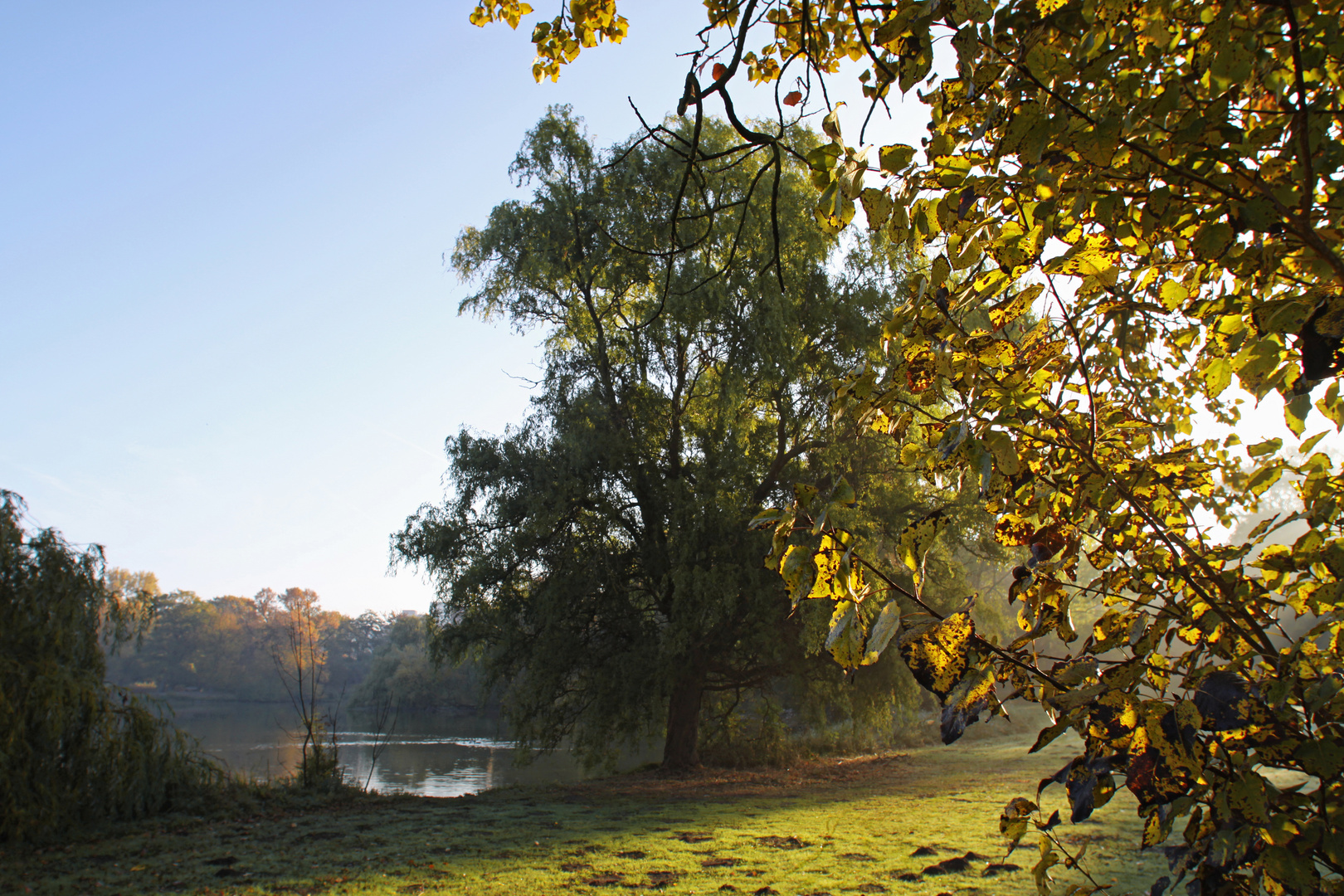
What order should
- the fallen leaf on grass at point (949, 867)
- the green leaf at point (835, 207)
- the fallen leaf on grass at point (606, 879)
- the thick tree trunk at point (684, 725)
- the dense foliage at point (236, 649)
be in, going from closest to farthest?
1. the green leaf at point (835, 207)
2. the fallen leaf on grass at point (949, 867)
3. the fallen leaf on grass at point (606, 879)
4. the thick tree trunk at point (684, 725)
5. the dense foliage at point (236, 649)

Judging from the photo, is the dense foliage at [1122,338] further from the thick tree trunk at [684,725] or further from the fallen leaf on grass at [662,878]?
the thick tree trunk at [684,725]

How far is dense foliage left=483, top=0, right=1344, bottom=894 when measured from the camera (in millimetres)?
891

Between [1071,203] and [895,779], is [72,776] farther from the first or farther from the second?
[895,779]

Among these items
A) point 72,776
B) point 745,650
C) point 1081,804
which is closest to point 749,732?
point 745,650

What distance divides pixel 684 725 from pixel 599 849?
20.1 feet

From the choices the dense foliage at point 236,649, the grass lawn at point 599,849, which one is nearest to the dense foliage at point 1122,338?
the grass lawn at point 599,849

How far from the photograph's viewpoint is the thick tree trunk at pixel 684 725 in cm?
1109

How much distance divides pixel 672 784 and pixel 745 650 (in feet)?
6.72

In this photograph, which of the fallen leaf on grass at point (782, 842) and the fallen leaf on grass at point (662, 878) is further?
the fallen leaf on grass at point (782, 842)

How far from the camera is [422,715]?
29.4 metres

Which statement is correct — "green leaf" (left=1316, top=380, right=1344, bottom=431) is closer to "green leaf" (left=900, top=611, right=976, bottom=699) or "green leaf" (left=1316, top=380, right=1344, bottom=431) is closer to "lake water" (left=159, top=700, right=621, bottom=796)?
"green leaf" (left=900, top=611, right=976, bottom=699)

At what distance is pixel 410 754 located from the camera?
16.7 metres

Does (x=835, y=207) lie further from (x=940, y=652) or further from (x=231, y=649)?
(x=231, y=649)

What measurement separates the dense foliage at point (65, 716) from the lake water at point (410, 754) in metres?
0.96
